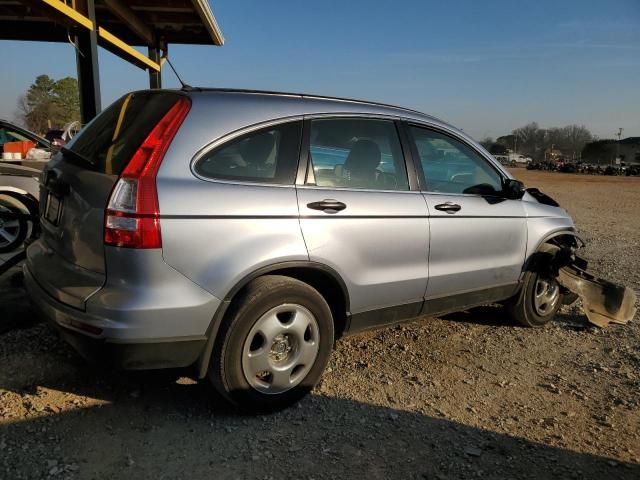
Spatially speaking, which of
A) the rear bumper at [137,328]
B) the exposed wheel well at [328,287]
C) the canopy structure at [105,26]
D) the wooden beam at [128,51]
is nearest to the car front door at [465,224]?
the exposed wheel well at [328,287]

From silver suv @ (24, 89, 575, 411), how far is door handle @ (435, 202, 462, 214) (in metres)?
0.01

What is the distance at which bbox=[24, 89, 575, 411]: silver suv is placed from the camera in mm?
2461

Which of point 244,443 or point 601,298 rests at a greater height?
point 601,298

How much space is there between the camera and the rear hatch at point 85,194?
99.0 inches

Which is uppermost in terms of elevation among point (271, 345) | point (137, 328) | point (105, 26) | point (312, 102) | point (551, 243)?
point (105, 26)

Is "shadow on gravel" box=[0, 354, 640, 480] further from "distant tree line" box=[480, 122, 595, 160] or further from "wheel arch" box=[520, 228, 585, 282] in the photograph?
"distant tree line" box=[480, 122, 595, 160]

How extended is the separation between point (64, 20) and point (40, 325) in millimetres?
4908

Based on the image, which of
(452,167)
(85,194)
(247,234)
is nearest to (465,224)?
(452,167)

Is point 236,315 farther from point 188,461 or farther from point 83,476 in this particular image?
point 83,476

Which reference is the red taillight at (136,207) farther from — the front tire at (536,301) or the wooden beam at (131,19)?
the wooden beam at (131,19)

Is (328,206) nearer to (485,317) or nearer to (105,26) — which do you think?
(485,317)

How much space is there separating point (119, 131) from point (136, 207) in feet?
2.11

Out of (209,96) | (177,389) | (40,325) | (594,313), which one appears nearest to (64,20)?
(40,325)

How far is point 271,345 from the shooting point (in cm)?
288
